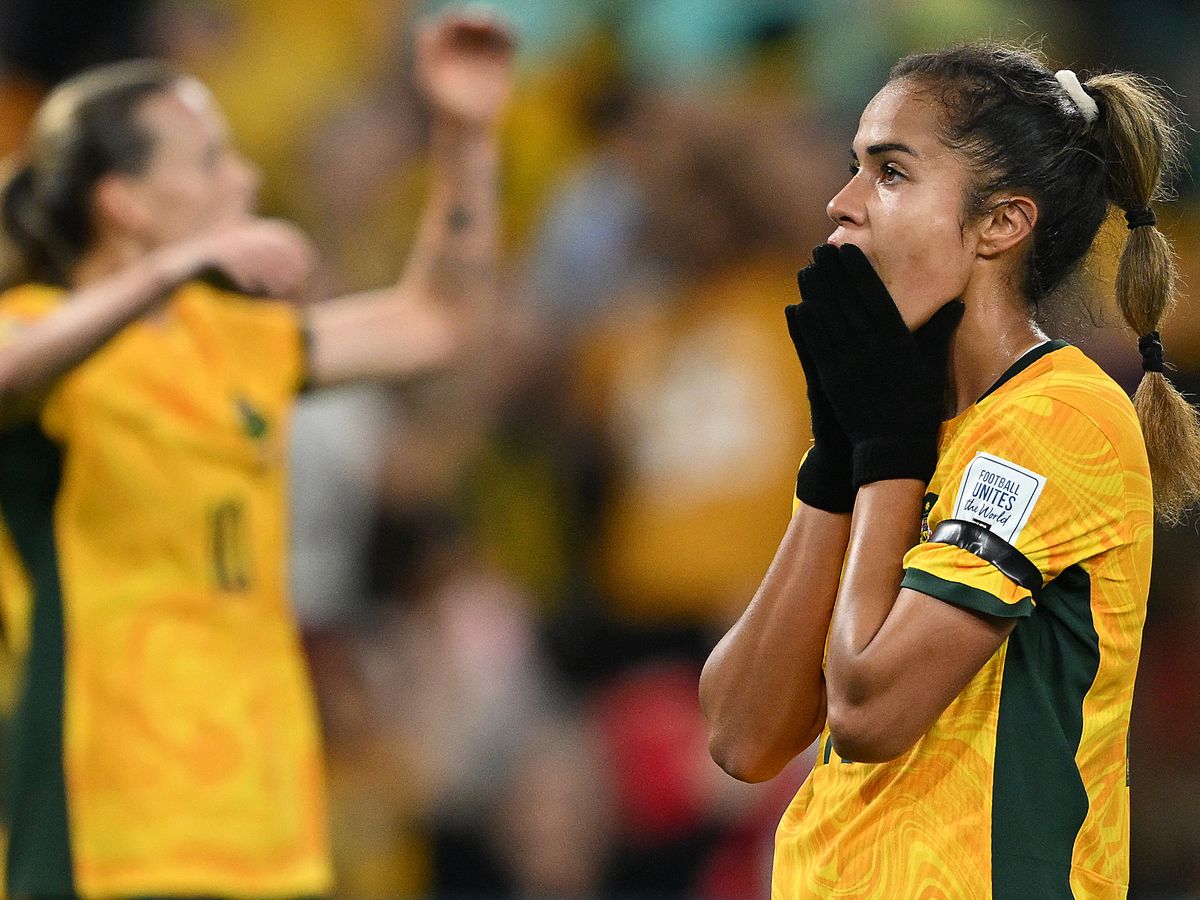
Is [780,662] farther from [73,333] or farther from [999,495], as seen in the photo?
[73,333]

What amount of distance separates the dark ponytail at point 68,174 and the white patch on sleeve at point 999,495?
2.59 m

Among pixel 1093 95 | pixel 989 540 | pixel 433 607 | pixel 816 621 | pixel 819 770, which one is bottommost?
pixel 433 607

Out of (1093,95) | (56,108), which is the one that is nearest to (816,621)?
(1093,95)

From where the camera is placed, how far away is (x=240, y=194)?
4055 mm

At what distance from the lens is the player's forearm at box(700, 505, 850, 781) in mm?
2029

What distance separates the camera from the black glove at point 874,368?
193 centimetres

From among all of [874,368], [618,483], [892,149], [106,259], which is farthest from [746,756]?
[618,483]

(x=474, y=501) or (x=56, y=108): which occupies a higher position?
(x=56, y=108)

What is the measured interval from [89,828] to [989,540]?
2276 mm

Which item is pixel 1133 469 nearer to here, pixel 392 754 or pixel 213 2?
pixel 392 754

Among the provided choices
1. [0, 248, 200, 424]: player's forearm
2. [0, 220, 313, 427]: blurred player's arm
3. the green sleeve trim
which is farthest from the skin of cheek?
[0, 248, 200, 424]: player's forearm

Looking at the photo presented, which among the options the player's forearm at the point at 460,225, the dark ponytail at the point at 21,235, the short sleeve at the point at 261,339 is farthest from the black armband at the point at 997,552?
the dark ponytail at the point at 21,235

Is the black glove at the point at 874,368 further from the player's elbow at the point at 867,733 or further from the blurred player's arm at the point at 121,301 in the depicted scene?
the blurred player's arm at the point at 121,301

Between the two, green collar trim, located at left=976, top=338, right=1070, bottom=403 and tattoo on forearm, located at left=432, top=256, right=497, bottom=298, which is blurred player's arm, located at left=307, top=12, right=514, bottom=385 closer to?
tattoo on forearm, located at left=432, top=256, right=497, bottom=298
